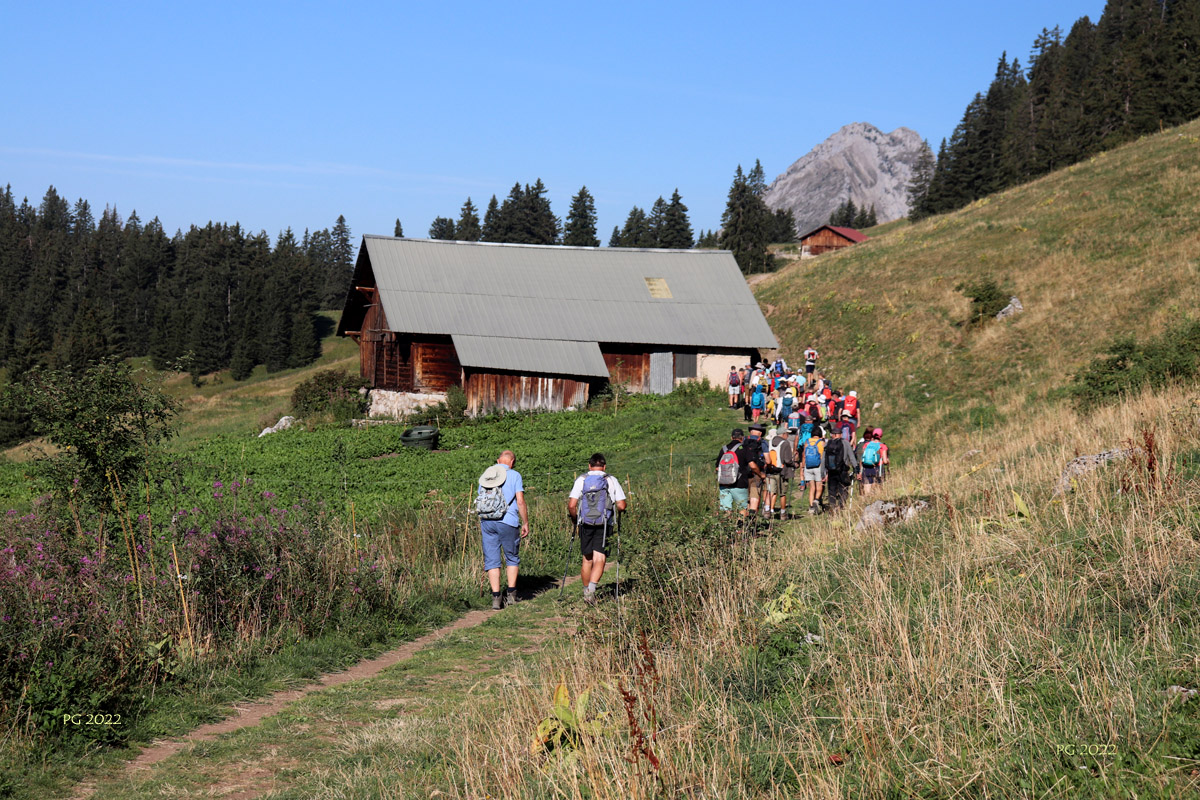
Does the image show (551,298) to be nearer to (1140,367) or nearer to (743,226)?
(1140,367)

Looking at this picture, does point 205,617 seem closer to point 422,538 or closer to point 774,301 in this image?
point 422,538

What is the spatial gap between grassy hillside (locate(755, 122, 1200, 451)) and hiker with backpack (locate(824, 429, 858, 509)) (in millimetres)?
6838

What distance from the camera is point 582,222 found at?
4161 inches

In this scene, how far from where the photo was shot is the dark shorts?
1056 cm

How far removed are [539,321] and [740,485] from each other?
25136 mm

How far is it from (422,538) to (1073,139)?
7415cm

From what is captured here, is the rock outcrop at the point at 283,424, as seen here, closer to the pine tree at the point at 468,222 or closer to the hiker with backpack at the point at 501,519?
the hiker with backpack at the point at 501,519

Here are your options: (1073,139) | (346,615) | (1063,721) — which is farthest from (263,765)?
(1073,139)

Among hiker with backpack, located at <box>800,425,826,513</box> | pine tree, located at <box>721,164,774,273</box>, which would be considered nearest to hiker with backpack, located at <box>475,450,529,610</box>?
→ hiker with backpack, located at <box>800,425,826,513</box>

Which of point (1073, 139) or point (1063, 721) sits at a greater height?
point (1073, 139)

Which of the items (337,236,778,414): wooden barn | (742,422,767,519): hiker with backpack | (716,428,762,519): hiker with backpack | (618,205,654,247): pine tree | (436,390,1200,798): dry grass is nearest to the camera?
(436,390,1200,798): dry grass

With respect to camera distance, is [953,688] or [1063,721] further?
[953,688]

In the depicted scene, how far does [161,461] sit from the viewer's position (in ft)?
30.0

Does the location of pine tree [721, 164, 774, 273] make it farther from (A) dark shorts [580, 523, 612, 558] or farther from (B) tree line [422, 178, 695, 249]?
(A) dark shorts [580, 523, 612, 558]
